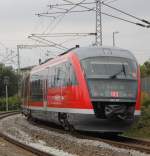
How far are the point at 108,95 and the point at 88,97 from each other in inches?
27.7

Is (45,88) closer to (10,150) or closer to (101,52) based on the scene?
(101,52)

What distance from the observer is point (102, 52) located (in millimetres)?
20750

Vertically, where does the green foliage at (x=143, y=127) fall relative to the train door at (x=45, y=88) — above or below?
below

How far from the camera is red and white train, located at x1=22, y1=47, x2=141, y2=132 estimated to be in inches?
751

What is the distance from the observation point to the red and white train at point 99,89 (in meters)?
19.1

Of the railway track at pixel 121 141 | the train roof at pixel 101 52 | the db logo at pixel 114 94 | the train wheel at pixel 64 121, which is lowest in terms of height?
the railway track at pixel 121 141

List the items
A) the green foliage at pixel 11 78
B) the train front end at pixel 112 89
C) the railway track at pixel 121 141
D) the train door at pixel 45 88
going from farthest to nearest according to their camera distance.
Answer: the green foliage at pixel 11 78 → the train door at pixel 45 88 → the train front end at pixel 112 89 → the railway track at pixel 121 141

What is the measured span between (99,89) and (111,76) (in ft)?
2.54

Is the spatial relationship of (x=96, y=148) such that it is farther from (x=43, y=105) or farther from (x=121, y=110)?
(x=43, y=105)

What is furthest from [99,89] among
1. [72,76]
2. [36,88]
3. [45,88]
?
[36,88]

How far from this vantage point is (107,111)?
62.3 feet

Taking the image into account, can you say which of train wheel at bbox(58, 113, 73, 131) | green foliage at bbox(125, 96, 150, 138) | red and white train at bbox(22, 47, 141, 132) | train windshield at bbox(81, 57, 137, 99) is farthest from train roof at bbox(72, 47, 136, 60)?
green foliage at bbox(125, 96, 150, 138)

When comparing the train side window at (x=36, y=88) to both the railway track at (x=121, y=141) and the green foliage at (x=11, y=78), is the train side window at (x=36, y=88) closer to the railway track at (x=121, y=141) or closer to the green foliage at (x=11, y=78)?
the railway track at (x=121, y=141)

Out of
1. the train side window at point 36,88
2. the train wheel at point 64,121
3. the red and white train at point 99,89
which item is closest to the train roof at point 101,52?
the red and white train at point 99,89
